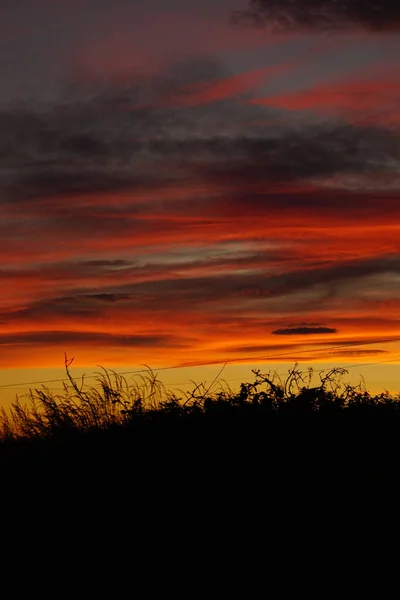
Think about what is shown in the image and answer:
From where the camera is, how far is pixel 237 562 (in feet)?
35.8

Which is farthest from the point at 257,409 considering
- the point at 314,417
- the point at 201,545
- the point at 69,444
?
the point at 201,545

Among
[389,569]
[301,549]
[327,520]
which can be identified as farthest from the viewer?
[327,520]

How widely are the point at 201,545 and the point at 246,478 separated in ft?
6.69

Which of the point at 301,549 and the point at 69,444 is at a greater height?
the point at 69,444

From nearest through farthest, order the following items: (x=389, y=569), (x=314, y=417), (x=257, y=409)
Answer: (x=389, y=569) < (x=314, y=417) < (x=257, y=409)

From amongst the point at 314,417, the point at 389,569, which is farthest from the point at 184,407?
the point at 389,569

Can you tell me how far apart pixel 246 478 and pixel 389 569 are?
3229mm

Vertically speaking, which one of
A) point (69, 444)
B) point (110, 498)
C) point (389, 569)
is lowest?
point (389, 569)

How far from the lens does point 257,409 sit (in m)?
18.1

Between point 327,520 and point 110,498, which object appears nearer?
point 327,520

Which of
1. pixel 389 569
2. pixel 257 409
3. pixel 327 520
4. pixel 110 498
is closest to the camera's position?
pixel 389 569

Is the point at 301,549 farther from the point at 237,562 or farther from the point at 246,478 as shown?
the point at 246,478

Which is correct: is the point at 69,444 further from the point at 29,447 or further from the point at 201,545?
the point at 201,545

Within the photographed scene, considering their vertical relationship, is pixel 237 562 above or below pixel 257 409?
below
